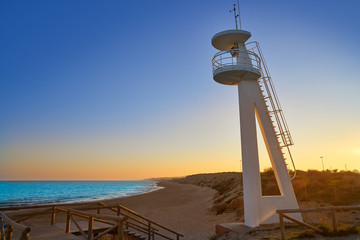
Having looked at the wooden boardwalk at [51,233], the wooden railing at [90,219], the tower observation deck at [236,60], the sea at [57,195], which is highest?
the tower observation deck at [236,60]

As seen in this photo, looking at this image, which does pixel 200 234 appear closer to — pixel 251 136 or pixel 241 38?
pixel 251 136

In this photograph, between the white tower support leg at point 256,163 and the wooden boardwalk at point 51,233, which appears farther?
the white tower support leg at point 256,163

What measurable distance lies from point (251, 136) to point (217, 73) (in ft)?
11.3

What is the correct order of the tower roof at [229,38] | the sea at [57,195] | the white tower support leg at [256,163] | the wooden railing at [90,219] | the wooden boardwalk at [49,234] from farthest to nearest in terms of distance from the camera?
the sea at [57,195] → the tower roof at [229,38] → the white tower support leg at [256,163] → the wooden boardwalk at [49,234] → the wooden railing at [90,219]

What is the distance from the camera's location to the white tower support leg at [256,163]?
34.8 ft

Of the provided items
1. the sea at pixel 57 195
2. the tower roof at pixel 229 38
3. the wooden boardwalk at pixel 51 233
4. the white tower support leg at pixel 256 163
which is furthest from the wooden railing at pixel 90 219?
the sea at pixel 57 195

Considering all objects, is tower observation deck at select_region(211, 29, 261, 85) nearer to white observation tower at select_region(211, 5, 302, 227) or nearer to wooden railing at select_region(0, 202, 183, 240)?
white observation tower at select_region(211, 5, 302, 227)

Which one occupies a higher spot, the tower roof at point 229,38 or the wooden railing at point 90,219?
the tower roof at point 229,38

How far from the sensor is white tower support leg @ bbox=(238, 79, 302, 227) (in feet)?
34.8

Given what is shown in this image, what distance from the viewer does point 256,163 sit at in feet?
35.6

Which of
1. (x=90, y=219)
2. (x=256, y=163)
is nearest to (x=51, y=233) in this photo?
(x=90, y=219)

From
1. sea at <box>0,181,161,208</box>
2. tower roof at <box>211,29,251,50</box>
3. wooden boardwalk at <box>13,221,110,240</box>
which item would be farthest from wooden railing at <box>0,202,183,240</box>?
sea at <box>0,181,161,208</box>

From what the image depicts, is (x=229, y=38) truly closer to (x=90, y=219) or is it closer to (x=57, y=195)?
(x=90, y=219)

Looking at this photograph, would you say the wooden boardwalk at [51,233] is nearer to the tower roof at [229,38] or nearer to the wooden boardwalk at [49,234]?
the wooden boardwalk at [49,234]
